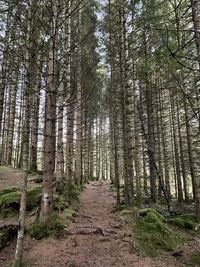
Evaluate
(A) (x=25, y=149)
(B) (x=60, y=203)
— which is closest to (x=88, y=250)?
(B) (x=60, y=203)

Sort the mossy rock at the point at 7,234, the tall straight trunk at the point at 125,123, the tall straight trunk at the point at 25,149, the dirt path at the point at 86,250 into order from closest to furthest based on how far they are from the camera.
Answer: the tall straight trunk at the point at 25,149 → the dirt path at the point at 86,250 → the mossy rock at the point at 7,234 → the tall straight trunk at the point at 125,123

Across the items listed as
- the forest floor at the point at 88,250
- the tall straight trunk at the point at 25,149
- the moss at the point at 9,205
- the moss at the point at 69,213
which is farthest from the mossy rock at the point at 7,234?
the moss at the point at 69,213

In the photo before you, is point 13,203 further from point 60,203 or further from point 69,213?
point 69,213

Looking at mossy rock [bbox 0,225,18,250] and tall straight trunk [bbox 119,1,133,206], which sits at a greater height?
tall straight trunk [bbox 119,1,133,206]

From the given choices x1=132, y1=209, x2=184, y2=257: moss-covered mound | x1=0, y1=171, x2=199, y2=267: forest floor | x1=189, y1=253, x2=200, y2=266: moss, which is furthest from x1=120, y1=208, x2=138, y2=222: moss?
x1=189, y1=253, x2=200, y2=266: moss

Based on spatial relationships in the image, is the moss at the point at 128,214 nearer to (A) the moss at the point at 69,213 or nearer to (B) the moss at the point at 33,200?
(A) the moss at the point at 69,213

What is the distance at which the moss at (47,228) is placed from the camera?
568 centimetres

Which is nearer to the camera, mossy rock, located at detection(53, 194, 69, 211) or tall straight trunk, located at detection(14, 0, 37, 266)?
tall straight trunk, located at detection(14, 0, 37, 266)

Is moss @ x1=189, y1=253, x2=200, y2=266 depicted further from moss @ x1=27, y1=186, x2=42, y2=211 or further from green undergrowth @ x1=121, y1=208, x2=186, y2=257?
moss @ x1=27, y1=186, x2=42, y2=211

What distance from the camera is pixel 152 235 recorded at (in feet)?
20.1

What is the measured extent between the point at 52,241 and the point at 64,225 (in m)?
0.65

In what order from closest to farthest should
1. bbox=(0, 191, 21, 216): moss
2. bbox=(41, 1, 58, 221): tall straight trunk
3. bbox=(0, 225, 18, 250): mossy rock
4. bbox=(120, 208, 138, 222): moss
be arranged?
bbox=(0, 225, 18, 250): mossy rock → bbox=(41, 1, 58, 221): tall straight trunk → bbox=(0, 191, 21, 216): moss → bbox=(120, 208, 138, 222): moss

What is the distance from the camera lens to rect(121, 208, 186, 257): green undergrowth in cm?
568

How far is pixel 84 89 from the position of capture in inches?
533
